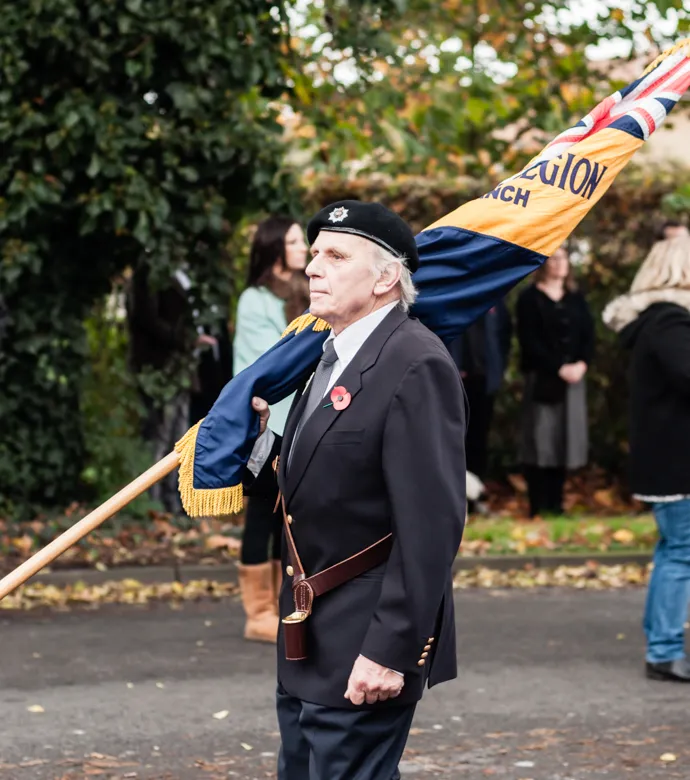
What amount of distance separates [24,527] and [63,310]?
1.65m

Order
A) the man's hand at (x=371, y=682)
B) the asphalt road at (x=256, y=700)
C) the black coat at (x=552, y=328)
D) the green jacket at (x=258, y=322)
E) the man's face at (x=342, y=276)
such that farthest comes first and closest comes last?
1. the black coat at (x=552, y=328)
2. the green jacket at (x=258, y=322)
3. the asphalt road at (x=256, y=700)
4. the man's face at (x=342, y=276)
5. the man's hand at (x=371, y=682)

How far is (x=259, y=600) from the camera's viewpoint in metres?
8.04

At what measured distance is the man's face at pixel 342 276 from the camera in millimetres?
3811

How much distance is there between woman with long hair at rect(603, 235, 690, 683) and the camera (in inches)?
282

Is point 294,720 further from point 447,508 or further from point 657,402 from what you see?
point 657,402

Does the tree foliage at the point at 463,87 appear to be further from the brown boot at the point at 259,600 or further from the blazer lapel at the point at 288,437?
the blazer lapel at the point at 288,437

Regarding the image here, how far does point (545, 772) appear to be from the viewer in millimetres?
5750

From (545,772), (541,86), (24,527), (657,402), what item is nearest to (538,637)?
(657,402)

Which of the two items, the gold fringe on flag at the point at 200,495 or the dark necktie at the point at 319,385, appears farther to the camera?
the gold fringe on flag at the point at 200,495

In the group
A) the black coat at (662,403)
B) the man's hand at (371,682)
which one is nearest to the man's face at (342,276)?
the man's hand at (371,682)

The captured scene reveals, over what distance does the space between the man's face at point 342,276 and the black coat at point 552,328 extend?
859 cm

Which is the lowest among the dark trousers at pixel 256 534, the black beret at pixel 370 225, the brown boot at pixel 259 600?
the brown boot at pixel 259 600

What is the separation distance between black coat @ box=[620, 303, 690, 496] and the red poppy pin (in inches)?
142

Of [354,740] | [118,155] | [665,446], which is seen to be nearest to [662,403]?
[665,446]
